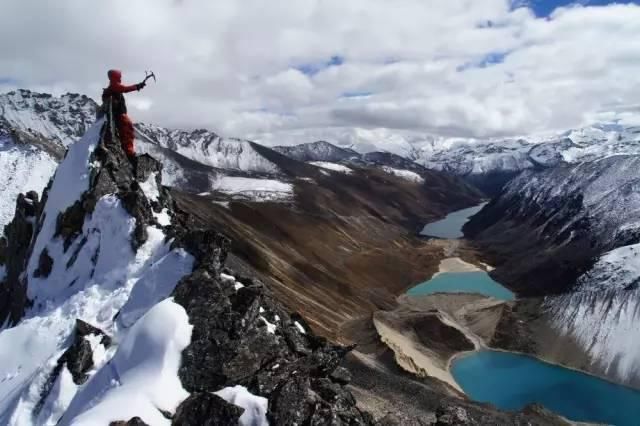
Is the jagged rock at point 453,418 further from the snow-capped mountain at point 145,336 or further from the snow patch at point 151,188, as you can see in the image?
the snow patch at point 151,188

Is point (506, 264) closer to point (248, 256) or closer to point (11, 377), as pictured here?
point (248, 256)

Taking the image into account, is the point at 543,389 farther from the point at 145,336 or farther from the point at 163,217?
the point at 145,336

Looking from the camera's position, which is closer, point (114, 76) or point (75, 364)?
point (75, 364)

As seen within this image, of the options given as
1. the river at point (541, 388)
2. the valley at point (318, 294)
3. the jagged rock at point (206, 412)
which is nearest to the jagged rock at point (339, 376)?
the valley at point (318, 294)

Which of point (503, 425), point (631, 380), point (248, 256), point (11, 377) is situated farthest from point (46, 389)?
point (631, 380)

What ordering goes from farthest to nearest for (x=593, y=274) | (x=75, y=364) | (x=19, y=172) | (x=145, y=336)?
(x=593, y=274)
(x=19, y=172)
(x=75, y=364)
(x=145, y=336)

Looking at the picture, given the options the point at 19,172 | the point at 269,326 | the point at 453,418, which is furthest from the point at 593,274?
the point at 19,172

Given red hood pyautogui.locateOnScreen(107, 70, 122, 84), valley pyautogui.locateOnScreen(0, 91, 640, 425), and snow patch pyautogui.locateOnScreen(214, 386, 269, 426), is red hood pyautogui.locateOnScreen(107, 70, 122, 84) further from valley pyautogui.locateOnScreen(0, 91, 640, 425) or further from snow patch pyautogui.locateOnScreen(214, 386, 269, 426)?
snow patch pyautogui.locateOnScreen(214, 386, 269, 426)
